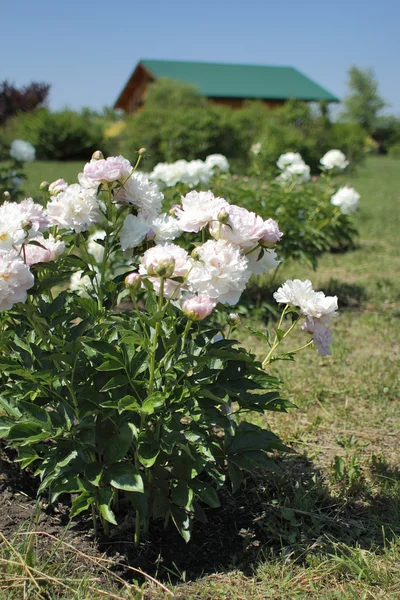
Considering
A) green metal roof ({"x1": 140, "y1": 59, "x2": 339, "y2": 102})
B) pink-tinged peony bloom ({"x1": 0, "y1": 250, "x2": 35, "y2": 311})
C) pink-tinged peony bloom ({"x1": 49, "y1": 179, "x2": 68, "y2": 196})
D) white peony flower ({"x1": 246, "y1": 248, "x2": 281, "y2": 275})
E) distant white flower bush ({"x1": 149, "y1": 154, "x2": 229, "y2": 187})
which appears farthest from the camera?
green metal roof ({"x1": 140, "y1": 59, "x2": 339, "y2": 102})

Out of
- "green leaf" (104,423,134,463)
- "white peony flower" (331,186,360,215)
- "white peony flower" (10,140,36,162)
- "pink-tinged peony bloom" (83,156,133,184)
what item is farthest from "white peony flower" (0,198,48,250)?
"white peony flower" (10,140,36,162)

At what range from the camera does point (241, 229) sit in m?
1.42

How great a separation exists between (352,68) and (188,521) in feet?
199

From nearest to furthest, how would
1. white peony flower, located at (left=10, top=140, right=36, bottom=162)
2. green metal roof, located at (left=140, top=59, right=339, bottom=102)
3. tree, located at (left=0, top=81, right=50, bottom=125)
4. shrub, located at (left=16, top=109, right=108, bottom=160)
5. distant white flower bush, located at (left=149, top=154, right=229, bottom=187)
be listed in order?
distant white flower bush, located at (left=149, top=154, right=229, bottom=187), white peony flower, located at (left=10, top=140, right=36, bottom=162), tree, located at (left=0, top=81, right=50, bottom=125), shrub, located at (left=16, top=109, right=108, bottom=160), green metal roof, located at (left=140, top=59, right=339, bottom=102)

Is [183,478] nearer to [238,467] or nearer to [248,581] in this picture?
[238,467]

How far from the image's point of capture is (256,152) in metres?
4.68

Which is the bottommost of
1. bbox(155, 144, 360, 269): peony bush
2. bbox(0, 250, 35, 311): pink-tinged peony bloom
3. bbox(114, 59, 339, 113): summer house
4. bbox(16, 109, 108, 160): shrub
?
bbox(0, 250, 35, 311): pink-tinged peony bloom

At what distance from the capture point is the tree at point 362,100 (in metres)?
53.9

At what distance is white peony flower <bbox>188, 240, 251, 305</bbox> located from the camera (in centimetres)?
137

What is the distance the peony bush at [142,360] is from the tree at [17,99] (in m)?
5.77

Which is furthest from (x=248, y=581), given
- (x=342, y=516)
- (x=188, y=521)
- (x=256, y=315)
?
(x=256, y=315)

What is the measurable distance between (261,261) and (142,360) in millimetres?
397

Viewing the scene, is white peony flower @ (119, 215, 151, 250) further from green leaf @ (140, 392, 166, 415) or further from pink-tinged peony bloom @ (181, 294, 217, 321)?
green leaf @ (140, 392, 166, 415)

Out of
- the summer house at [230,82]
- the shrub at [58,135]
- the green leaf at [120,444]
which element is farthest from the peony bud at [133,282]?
the summer house at [230,82]
